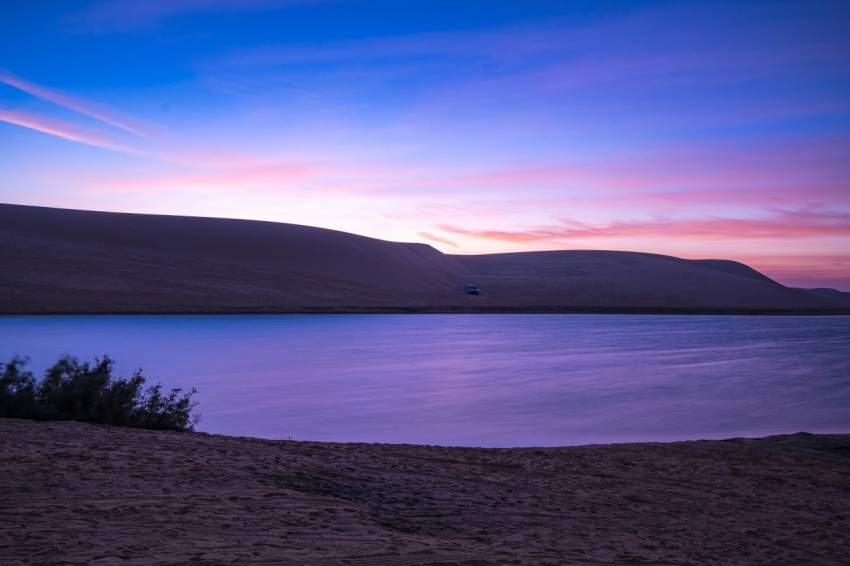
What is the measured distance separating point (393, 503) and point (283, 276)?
161 ft

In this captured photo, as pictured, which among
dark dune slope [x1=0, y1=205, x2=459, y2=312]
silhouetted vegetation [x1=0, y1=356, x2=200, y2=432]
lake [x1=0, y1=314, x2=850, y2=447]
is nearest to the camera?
silhouetted vegetation [x1=0, y1=356, x2=200, y2=432]

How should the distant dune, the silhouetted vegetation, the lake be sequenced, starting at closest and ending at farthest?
the silhouetted vegetation < the lake < the distant dune

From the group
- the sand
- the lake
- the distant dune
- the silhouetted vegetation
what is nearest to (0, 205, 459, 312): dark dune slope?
the distant dune

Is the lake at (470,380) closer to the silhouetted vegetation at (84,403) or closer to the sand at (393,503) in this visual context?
the silhouetted vegetation at (84,403)

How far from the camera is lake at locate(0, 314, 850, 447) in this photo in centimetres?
1011

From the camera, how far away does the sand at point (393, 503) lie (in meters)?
4.07

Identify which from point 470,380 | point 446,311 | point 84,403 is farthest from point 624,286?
point 84,403

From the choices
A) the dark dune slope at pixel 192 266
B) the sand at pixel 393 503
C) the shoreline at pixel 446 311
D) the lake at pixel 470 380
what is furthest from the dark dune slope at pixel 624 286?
the sand at pixel 393 503

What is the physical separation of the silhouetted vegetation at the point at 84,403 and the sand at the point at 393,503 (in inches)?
32.3

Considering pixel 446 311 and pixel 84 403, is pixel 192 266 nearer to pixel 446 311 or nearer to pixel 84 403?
pixel 446 311

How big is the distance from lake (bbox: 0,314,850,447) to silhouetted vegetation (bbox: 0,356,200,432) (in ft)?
3.93

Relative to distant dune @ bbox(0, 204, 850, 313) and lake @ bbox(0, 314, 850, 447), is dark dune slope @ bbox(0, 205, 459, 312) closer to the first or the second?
distant dune @ bbox(0, 204, 850, 313)

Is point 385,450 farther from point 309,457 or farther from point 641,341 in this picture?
point 641,341

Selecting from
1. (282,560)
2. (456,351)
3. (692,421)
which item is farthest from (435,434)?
(456,351)
